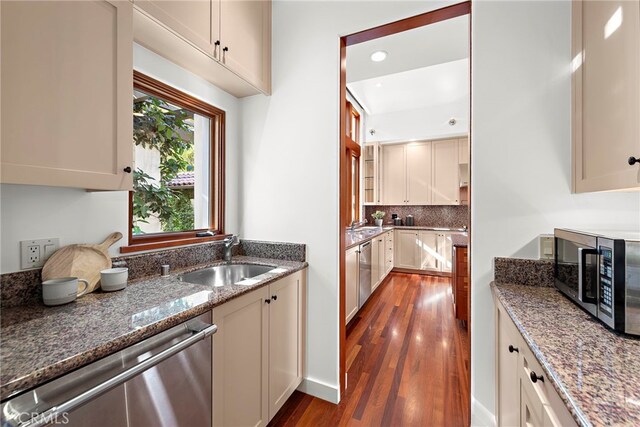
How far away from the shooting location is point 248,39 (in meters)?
1.79

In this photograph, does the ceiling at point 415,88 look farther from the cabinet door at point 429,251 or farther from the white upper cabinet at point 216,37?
Result: the cabinet door at point 429,251

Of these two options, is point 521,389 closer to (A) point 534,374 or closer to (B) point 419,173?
(A) point 534,374

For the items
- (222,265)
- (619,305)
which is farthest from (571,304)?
(222,265)

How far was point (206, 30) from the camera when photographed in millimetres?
1491

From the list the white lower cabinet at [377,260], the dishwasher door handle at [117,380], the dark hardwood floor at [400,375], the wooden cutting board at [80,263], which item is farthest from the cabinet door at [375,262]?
the wooden cutting board at [80,263]

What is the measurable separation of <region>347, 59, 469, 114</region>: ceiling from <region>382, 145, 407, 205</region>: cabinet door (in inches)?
30.9

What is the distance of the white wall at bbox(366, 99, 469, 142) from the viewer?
4.64 meters

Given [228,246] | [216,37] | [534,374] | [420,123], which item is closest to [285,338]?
[228,246]

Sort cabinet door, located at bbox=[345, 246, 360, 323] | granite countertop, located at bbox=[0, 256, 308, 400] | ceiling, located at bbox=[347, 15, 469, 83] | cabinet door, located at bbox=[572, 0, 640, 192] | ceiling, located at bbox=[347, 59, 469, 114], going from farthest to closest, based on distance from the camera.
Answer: ceiling, located at bbox=[347, 59, 469, 114] → cabinet door, located at bbox=[345, 246, 360, 323] → ceiling, located at bbox=[347, 15, 469, 83] → cabinet door, located at bbox=[572, 0, 640, 192] → granite countertop, located at bbox=[0, 256, 308, 400]

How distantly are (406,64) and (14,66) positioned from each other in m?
2.76

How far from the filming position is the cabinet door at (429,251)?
4.80 metres

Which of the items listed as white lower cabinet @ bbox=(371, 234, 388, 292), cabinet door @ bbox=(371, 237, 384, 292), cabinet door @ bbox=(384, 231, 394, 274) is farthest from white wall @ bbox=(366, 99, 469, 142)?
cabinet door @ bbox=(371, 237, 384, 292)

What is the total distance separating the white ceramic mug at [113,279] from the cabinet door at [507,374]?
170 cm

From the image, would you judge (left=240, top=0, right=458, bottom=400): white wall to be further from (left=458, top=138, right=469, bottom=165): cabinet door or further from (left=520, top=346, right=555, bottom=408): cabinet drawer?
(left=458, top=138, right=469, bottom=165): cabinet door
